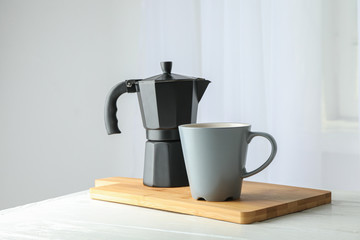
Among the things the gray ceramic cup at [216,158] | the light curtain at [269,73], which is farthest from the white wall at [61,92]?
the gray ceramic cup at [216,158]

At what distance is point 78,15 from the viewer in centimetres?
236

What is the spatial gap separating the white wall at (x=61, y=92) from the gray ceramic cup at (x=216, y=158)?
144 cm

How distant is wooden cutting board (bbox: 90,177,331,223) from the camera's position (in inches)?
28.0

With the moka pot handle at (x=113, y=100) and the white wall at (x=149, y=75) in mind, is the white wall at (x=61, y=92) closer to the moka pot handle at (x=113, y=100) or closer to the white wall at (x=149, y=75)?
the white wall at (x=149, y=75)

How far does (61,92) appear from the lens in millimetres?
2395

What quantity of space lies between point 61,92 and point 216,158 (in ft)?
5.76

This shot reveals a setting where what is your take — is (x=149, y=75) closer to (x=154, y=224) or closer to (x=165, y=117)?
(x=165, y=117)

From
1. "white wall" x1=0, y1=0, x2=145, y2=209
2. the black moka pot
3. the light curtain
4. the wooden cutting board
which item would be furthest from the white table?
"white wall" x1=0, y1=0, x2=145, y2=209

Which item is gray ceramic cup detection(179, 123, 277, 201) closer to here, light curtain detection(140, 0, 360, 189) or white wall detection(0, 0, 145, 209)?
light curtain detection(140, 0, 360, 189)

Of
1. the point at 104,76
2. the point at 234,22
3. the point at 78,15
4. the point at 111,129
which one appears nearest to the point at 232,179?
the point at 111,129

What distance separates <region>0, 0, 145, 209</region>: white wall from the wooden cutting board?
1.33 m

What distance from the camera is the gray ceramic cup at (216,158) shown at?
0.76 meters

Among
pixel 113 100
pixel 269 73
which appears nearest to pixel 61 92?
pixel 269 73

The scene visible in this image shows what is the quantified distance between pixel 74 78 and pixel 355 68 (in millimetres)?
1343
